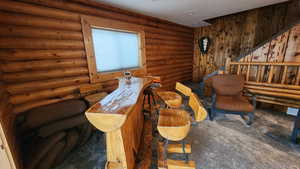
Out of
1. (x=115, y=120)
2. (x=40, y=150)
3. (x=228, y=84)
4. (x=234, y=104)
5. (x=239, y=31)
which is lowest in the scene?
(x=40, y=150)

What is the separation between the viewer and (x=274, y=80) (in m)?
2.85

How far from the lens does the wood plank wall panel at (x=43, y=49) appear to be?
166 centimetres

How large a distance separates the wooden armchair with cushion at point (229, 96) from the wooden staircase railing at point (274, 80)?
0.48 m

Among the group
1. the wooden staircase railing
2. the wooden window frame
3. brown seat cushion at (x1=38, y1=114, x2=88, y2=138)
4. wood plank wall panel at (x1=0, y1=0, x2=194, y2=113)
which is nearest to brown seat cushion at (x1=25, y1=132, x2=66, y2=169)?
brown seat cushion at (x1=38, y1=114, x2=88, y2=138)

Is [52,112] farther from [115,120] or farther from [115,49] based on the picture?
[115,49]

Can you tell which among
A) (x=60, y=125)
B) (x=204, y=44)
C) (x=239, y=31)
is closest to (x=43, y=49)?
(x=60, y=125)

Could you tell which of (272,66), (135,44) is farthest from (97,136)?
(272,66)

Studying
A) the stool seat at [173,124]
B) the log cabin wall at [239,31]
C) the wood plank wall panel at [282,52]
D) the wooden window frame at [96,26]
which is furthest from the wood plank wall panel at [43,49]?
the log cabin wall at [239,31]

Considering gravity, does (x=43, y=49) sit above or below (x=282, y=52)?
above

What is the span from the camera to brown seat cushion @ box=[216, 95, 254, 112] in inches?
90.1

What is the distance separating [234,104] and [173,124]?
5.83ft

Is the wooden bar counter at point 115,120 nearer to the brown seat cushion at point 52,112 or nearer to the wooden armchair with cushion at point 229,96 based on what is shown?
the brown seat cushion at point 52,112

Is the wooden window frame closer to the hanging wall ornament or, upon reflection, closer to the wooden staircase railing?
the wooden staircase railing

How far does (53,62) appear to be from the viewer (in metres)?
1.99
